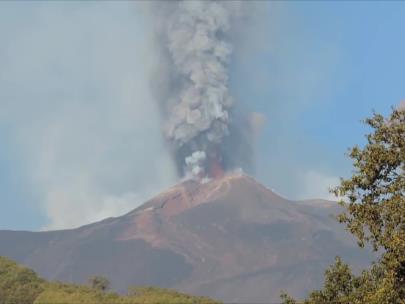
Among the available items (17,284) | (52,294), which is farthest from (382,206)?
(17,284)

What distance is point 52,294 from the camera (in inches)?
3927

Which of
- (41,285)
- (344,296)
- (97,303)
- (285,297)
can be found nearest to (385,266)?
(344,296)

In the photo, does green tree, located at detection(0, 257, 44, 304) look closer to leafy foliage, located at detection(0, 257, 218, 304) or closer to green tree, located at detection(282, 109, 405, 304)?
leafy foliage, located at detection(0, 257, 218, 304)

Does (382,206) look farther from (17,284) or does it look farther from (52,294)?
(17,284)

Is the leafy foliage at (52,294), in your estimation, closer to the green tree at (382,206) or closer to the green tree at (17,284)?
the green tree at (17,284)

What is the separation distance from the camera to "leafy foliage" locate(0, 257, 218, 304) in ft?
326

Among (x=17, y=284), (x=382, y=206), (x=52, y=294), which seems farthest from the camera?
(x=17, y=284)

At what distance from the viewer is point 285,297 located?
100.0 ft

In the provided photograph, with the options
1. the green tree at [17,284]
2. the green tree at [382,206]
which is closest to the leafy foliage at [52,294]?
the green tree at [17,284]

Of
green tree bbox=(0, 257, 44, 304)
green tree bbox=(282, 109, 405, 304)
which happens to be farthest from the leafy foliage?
green tree bbox=(282, 109, 405, 304)

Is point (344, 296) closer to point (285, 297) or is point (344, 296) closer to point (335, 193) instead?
point (285, 297)

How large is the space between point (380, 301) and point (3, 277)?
10342cm

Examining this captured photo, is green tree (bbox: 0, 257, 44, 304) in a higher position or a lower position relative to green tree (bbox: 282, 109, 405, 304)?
higher

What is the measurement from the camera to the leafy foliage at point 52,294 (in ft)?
326
